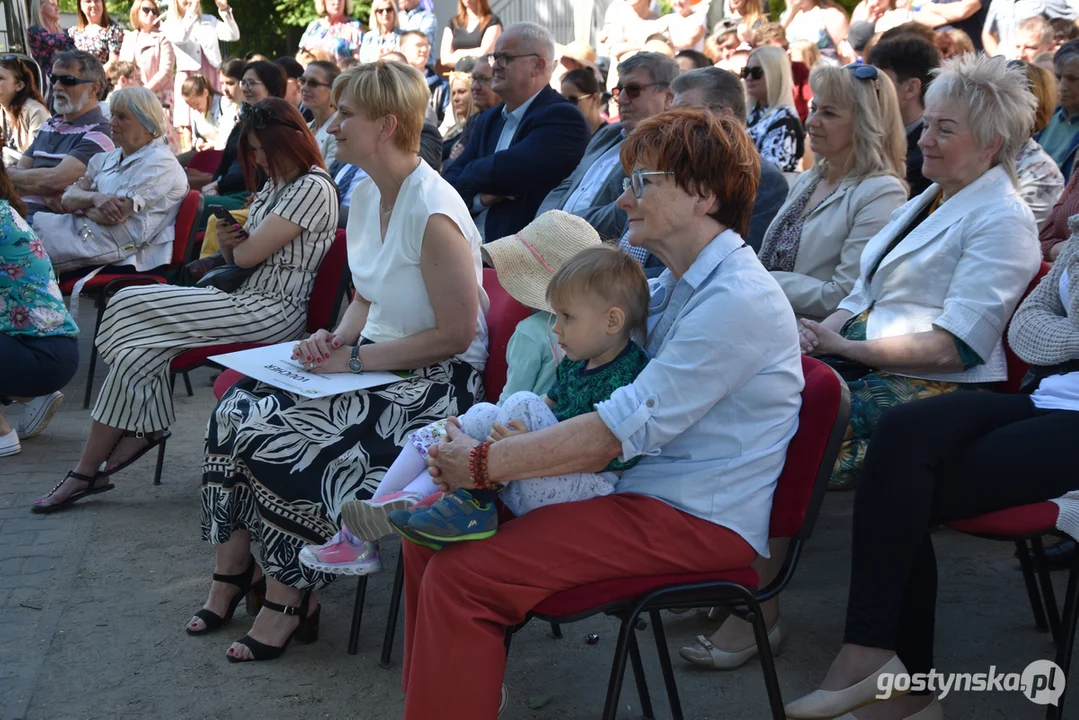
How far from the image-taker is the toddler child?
2324 mm

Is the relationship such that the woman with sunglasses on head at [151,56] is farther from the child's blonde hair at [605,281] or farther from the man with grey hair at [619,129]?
Result: the child's blonde hair at [605,281]

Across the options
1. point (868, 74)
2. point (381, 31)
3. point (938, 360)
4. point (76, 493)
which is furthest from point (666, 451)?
point (381, 31)

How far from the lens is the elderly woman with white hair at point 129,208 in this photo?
6.02 metres

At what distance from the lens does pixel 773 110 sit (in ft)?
18.3

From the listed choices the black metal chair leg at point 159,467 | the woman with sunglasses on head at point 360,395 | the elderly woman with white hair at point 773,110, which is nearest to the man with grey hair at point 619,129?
the elderly woman with white hair at point 773,110

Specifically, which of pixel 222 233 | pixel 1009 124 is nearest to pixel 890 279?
pixel 1009 124

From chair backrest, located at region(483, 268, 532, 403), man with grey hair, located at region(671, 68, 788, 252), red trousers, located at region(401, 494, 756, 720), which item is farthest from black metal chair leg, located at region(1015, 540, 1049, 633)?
chair backrest, located at region(483, 268, 532, 403)

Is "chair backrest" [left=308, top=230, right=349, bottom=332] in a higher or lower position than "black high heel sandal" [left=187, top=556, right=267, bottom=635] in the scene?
higher

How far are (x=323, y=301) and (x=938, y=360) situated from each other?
2.50m

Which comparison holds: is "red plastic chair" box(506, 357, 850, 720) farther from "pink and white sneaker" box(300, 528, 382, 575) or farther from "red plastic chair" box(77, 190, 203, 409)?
"red plastic chair" box(77, 190, 203, 409)

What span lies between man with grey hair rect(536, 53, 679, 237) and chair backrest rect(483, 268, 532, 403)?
4.07 ft

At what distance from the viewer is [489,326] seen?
3578 mm

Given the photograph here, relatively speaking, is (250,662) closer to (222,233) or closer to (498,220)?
(222,233)

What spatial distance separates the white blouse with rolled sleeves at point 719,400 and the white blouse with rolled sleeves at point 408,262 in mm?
1123
